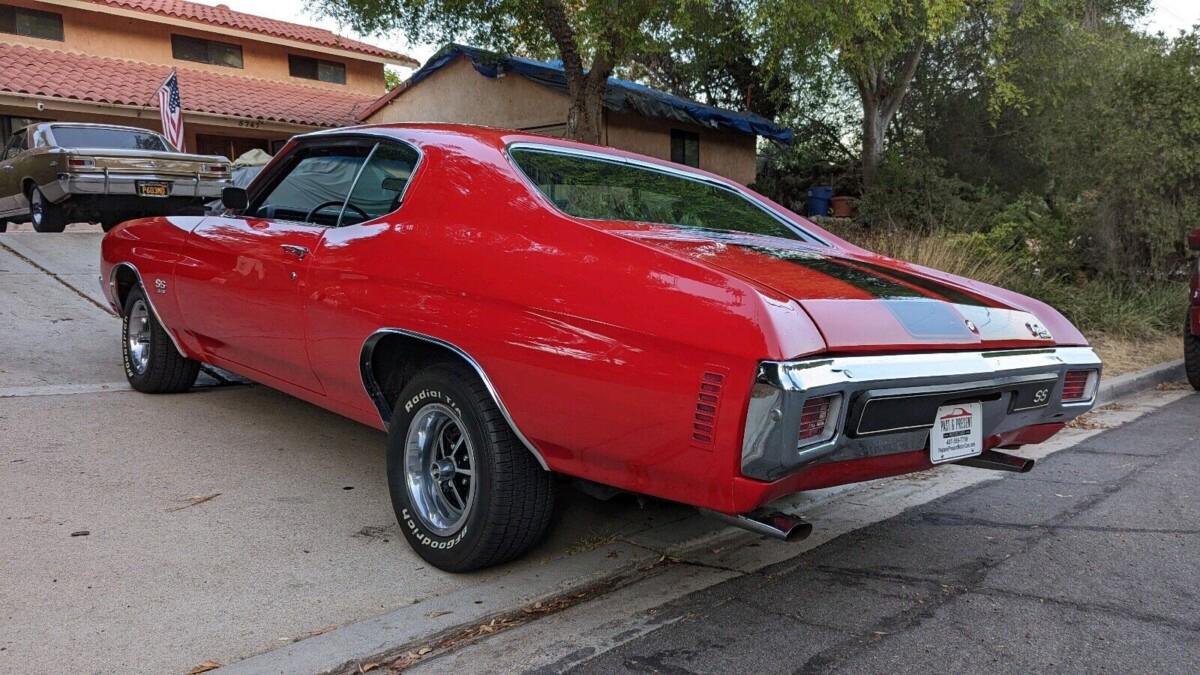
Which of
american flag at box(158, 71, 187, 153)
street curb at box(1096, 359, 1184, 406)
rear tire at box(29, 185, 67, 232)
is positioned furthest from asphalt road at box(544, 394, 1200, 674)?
american flag at box(158, 71, 187, 153)

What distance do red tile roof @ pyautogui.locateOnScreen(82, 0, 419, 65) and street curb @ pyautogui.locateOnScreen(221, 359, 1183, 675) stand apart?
17.9m

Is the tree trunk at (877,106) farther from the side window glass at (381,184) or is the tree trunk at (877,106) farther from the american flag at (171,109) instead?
the side window glass at (381,184)

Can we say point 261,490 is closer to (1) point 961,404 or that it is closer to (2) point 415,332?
(2) point 415,332

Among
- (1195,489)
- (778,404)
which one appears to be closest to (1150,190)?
(1195,489)

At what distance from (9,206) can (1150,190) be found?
14.3 metres

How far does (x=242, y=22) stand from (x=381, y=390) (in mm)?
20947

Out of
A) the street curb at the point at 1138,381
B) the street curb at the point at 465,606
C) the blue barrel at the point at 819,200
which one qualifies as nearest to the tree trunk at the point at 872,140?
the blue barrel at the point at 819,200

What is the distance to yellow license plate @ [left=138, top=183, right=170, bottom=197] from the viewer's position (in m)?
10.9

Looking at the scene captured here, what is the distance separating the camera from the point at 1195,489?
4.43 m

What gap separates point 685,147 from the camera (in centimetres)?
1895

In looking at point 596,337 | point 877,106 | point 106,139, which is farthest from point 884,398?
point 877,106

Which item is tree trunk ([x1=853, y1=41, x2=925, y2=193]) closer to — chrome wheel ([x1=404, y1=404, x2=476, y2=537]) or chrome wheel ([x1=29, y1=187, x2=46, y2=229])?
chrome wheel ([x1=29, y1=187, x2=46, y2=229])

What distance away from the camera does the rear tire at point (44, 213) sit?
37.0ft

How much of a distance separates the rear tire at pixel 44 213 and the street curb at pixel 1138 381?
1168cm
